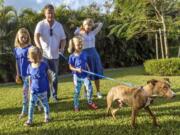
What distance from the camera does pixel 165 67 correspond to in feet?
56.5

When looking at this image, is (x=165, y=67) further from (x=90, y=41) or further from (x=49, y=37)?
(x=49, y=37)

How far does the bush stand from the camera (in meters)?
17.1

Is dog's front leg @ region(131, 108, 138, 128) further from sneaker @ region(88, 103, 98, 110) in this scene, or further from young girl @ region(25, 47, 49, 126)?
sneaker @ region(88, 103, 98, 110)

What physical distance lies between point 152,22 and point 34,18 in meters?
5.43

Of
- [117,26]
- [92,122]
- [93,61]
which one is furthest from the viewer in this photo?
[117,26]

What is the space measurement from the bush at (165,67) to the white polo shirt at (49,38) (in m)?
8.98

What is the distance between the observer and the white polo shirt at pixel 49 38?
8.77 meters

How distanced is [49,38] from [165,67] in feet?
30.3

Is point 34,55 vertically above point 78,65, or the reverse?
point 34,55

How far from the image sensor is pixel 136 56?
2269 cm

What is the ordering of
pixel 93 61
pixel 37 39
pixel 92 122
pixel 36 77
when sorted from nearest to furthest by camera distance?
pixel 92 122, pixel 36 77, pixel 37 39, pixel 93 61

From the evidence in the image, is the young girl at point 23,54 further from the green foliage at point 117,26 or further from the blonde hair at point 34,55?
the green foliage at point 117,26

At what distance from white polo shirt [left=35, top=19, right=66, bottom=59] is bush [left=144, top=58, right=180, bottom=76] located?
898 centimetres

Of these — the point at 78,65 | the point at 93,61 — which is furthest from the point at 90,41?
the point at 78,65
